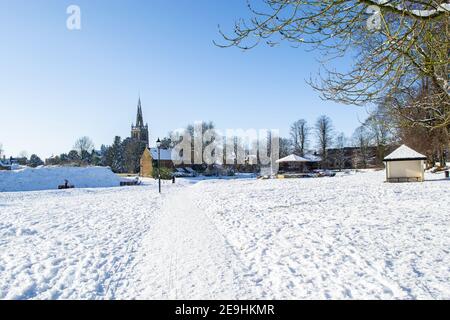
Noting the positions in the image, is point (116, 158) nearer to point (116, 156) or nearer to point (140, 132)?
point (116, 156)

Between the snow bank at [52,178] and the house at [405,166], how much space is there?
31.8 metres

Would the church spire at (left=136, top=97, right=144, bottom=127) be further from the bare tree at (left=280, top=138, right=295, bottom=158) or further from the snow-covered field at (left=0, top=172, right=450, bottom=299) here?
the snow-covered field at (left=0, top=172, right=450, bottom=299)

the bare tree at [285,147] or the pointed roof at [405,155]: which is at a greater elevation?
the bare tree at [285,147]

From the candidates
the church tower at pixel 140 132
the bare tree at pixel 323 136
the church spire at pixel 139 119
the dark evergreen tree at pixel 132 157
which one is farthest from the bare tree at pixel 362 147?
the church spire at pixel 139 119

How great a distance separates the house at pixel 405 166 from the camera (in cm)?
2442

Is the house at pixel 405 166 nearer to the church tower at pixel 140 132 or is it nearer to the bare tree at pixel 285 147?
the bare tree at pixel 285 147

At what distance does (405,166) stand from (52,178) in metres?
38.8

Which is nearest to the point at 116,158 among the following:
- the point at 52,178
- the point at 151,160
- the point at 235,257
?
the point at 151,160

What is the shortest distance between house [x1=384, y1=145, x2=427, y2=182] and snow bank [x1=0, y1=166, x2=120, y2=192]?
104ft

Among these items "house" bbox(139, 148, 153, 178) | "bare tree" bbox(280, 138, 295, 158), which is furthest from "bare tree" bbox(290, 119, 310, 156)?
"house" bbox(139, 148, 153, 178)

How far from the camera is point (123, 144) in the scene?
76750 mm

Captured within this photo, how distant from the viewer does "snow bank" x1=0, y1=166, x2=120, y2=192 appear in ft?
111

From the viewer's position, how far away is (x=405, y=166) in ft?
81.4
